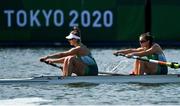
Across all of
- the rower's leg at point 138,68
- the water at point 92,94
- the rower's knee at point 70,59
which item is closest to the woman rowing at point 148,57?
the rower's leg at point 138,68

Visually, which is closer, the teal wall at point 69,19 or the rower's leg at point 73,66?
the rower's leg at point 73,66

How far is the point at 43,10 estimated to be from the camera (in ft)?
130

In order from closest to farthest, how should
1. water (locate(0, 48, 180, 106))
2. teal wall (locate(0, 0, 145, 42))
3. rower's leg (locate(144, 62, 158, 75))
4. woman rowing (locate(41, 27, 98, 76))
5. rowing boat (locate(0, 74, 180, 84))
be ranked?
water (locate(0, 48, 180, 106))
rowing boat (locate(0, 74, 180, 84))
woman rowing (locate(41, 27, 98, 76))
rower's leg (locate(144, 62, 158, 75))
teal wall (locate(0, 0, 145, 42))

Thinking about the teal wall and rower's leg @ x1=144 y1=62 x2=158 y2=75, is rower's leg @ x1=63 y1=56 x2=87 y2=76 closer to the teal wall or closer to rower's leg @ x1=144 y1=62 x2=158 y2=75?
rower's leg @ x1=144 y1=62 x2=158 y2=75

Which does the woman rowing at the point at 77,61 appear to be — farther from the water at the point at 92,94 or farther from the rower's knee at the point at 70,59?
the water at the point at 92,94

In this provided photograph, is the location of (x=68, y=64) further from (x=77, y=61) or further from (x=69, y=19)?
(x=69, y=19)

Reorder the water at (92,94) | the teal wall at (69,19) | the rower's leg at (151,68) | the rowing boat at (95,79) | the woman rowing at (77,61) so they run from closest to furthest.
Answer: the water at (92,94) < the rowing boat at (95,79) < the woman rowing at (77,61) < the rower's leg at (151,68) < the teal wall at (69,19)

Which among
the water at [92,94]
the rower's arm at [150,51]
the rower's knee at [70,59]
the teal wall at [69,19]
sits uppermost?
the teal wall at [69,19]

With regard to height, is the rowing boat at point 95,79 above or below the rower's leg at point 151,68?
below

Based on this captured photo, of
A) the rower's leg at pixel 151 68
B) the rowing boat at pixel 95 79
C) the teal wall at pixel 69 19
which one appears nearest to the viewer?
the rowing boat at pixel 95 79

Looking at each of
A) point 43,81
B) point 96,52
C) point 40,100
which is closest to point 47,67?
point 96,52

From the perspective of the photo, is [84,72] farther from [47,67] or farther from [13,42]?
[13,42]

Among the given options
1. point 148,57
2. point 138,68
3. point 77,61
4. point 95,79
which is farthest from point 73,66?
point 148,57

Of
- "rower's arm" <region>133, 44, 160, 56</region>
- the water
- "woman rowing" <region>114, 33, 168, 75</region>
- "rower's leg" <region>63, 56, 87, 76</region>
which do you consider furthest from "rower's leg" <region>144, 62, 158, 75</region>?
"rower's leg" <region>63, 56, 87, 76</region>
